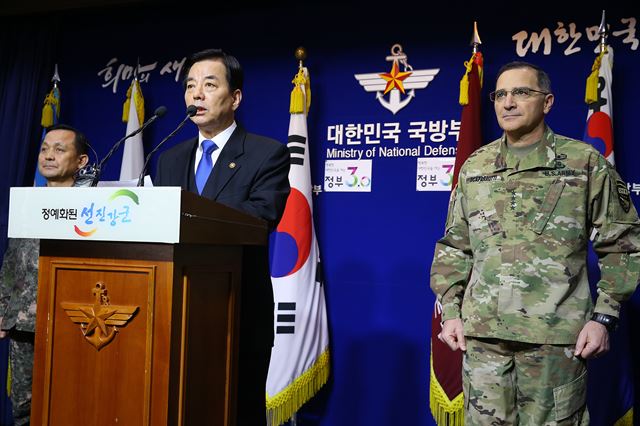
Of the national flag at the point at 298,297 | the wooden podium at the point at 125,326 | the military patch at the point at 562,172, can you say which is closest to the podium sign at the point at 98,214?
the wooden podium at the point at 125,326

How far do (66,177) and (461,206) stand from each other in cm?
157

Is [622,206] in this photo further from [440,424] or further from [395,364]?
[395,364]

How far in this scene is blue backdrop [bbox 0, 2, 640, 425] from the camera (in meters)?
2.99

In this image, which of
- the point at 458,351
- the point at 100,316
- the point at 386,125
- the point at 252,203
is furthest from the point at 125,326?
the point at 386,125

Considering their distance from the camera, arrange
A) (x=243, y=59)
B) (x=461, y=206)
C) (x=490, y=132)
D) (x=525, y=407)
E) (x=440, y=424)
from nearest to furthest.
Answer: (x=525, y=407) < (x=461, y=206) < (x=440, y=424) < (x=490, y=132) < (x=243, y=59)

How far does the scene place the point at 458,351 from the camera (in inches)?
108

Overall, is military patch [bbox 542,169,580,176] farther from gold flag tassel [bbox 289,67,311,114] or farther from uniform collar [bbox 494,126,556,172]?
gold flag tassel [bbox 289,67,311,114]

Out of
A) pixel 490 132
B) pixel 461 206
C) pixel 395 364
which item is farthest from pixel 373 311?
pixel 461 206

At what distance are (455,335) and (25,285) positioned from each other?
63.8 inches

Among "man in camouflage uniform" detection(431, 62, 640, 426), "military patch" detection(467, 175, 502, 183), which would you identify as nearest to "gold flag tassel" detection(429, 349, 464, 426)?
"man in camouflage uniform" detection(431, 62, 640, 426)

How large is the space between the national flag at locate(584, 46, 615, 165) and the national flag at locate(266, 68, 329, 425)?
1.34 meters

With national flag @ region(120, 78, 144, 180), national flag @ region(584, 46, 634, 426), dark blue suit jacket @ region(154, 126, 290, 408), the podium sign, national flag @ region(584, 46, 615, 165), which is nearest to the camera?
the podium sign

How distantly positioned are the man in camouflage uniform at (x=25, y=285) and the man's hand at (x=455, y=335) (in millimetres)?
1524

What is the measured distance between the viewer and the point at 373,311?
10.6ft
